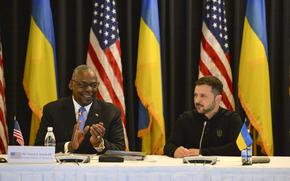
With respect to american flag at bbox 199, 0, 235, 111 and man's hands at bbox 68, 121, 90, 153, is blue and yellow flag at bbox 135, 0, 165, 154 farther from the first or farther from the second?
man's hands at bbox 68, 121, 90, 153

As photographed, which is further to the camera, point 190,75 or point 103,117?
Answer: point 190,75

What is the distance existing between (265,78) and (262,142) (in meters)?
0.79

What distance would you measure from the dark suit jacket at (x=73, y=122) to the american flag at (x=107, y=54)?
3.66 ft

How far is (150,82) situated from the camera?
6.88 metres

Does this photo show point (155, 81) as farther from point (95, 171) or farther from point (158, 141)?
point (95, 171)

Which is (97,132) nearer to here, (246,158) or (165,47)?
(246,158)

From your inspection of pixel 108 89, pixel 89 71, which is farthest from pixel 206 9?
pixel 89 71

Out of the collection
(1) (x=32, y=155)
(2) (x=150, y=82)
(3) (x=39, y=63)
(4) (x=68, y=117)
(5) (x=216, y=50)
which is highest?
(5) (x=216, y=50)

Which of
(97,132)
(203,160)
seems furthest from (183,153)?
(97,132)

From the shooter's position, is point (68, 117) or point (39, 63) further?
point (39, 63)

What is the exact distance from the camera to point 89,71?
5.48 m

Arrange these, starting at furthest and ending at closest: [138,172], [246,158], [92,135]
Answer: [92,135] → [246,158] → [138,172]

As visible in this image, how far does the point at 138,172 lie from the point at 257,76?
3464mm

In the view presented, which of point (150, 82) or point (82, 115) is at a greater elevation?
point (150, 82)
